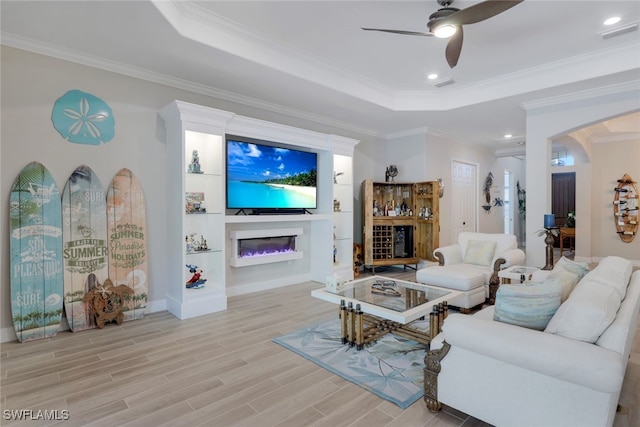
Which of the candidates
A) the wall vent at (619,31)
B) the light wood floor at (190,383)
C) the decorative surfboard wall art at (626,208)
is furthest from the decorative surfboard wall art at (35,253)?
the decorative surfboard wall art at (626,208)

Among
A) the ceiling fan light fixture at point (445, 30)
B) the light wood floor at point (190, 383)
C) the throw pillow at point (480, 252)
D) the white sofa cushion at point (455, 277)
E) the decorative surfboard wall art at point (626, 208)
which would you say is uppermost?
the ceiling fan light fixture at point (445, 30)

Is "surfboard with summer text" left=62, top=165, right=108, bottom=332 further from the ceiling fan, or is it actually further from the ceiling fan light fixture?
the ceiling fan light fixture

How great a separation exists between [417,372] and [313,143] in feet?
11.8

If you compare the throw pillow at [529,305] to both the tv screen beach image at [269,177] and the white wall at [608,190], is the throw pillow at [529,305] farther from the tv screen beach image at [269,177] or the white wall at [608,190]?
the white wall at [608,190]

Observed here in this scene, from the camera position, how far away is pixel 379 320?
3354mm

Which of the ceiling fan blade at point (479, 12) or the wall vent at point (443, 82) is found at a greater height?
the wall vent at point (443, 82)

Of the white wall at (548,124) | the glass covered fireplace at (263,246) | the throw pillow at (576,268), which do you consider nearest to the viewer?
the throw pillow at (576,268)

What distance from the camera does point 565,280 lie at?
236 cm

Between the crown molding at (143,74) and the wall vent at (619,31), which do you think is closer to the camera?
the crown molding at (143,74)

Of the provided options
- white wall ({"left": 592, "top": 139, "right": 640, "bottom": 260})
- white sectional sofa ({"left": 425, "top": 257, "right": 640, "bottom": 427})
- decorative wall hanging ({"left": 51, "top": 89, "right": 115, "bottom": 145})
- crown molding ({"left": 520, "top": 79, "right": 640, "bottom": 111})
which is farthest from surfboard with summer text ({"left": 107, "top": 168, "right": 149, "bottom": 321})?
white wall ({"left": 592, "top": 139, "right": 640, "bottom": 260})

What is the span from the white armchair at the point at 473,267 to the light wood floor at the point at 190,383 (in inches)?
55.3

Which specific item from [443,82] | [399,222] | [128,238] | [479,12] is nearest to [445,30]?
[479,12]

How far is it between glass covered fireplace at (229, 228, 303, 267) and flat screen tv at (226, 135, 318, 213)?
35 cm

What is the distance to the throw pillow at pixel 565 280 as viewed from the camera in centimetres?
225
